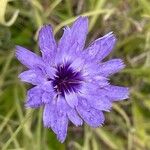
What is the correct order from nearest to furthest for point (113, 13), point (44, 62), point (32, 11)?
point (44, 62) → point (32, 11) → point (113, 13)

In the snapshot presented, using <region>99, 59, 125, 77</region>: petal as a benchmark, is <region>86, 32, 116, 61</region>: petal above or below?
above

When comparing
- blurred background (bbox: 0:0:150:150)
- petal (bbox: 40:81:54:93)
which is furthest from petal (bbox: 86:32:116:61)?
blurred background (bbox: 0:0:150:150)

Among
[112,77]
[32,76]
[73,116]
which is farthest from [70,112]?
[112,77]

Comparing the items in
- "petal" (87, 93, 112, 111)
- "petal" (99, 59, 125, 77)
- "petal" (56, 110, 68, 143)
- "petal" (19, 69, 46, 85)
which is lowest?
"petal" (56, 110, 68, 143)

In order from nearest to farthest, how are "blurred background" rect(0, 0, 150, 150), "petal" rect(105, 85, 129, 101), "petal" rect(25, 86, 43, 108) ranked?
"petal" rect(25, 86, 43, 108) → "petal" rect(105, 85, 129, 101) → "blurred background" rect(0, 0, 150, 150)

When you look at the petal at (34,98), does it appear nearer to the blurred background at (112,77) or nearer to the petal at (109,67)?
the petal at (109,67)

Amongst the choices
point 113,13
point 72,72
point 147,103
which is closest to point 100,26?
point 113,13

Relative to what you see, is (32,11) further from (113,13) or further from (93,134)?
(93,134)

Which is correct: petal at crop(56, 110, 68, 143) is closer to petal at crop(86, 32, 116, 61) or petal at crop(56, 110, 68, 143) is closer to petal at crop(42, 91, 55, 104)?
petal at crop(42, 91, 55, 104)
